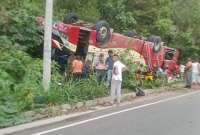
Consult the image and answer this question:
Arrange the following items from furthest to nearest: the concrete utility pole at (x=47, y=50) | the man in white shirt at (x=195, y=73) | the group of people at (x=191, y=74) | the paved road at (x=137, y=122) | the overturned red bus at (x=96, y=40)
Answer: the man in white shirt at (x=195, y=73)
the group of people at (x=191, y=74)
the overturned red bus at (x=96, y=40)
the concrete utility pole at (x=47, y=50)
the paved road at (x=137, y=122)

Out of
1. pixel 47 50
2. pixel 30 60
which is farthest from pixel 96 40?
pixel 47 50

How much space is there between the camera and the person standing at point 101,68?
876 inches

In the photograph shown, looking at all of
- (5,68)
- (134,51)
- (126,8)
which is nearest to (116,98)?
(5,68)

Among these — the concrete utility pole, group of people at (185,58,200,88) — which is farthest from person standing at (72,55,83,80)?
group of people at (185,58,200,88)

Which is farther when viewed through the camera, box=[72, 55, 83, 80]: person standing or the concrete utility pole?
box=[72, 55, 83, 80]: person standing

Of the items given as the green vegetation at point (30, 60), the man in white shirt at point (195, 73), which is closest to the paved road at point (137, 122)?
the green vegetation at point (30, 60)

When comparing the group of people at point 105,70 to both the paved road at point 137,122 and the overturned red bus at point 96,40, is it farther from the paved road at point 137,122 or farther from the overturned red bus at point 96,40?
the paved road at point 137,122

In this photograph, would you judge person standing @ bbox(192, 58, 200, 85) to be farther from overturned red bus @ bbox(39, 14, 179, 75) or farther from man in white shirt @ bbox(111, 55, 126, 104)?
man in white shirt @ bbox(111, 55, 126, 104)

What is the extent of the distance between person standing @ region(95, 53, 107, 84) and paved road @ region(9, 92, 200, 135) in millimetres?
3404

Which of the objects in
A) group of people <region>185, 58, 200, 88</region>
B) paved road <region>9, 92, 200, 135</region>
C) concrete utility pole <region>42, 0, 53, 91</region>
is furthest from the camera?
group of people <region>185, 58, 200, 88</region>

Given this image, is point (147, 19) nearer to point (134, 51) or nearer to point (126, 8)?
point (126, 8)

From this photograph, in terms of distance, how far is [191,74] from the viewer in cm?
3033

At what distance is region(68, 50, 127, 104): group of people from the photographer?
1966 centimetres

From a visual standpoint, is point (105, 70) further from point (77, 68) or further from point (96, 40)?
point (77, 68)
